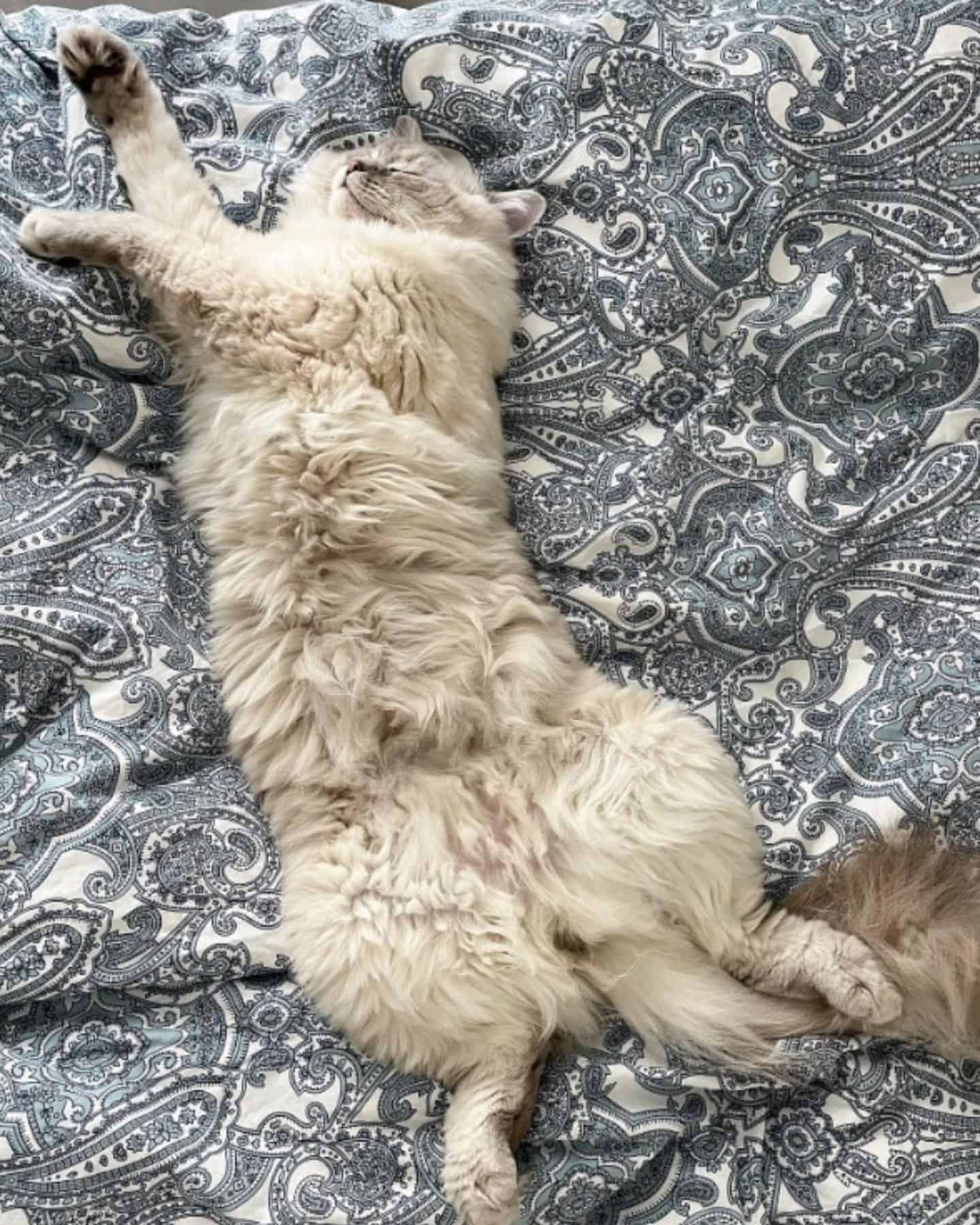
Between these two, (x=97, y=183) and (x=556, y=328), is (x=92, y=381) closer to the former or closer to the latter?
(x=97, y=183)

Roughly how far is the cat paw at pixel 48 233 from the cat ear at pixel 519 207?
0.75 metres

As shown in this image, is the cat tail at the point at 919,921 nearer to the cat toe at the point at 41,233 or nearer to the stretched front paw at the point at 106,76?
the cat toe at the point at 41,233

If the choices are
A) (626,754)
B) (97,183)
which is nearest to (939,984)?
(626,754)

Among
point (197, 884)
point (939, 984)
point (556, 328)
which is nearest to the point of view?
point (939, 984)

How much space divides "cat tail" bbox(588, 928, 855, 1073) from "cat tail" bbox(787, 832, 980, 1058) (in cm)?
11

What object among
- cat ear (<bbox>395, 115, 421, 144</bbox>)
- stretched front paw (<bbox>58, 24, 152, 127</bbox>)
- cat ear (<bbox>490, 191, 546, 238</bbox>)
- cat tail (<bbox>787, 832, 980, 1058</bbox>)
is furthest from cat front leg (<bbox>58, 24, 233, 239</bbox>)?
cat tail (<bbox>787, 832, 980, 1058</bbox>)

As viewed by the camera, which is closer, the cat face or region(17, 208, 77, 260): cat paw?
region(17, 208, 77, 260): cat paw

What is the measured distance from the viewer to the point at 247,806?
5.72 feet

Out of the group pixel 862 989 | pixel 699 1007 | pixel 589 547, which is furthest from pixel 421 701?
pixel 862 989

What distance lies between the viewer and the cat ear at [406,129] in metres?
2.00

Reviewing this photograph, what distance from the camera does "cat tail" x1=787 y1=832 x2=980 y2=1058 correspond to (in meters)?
1.57

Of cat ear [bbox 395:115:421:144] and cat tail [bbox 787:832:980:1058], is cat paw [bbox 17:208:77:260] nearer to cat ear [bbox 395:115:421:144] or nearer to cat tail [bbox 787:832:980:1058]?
cat ear [bbox 395:115:421:144]

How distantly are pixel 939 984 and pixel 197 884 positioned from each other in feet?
3.76

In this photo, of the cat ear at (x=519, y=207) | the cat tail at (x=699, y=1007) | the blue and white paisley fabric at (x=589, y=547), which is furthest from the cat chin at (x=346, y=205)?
the cat tail at (x=699, y=1007)
